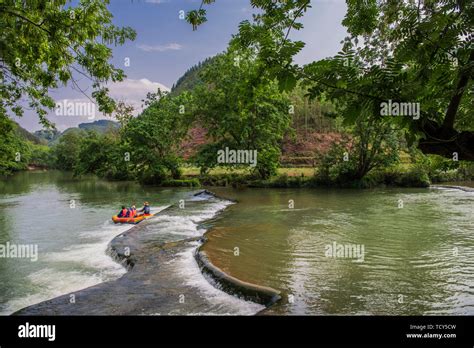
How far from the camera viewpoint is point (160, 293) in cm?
957

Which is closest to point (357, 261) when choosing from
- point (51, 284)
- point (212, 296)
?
point (212, 296)

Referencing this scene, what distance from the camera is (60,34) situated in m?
7.15

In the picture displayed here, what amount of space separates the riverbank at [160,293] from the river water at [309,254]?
220mm

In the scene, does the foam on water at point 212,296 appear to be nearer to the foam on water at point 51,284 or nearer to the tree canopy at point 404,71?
the foam on water at point 51,284

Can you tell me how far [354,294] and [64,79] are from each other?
8.33m

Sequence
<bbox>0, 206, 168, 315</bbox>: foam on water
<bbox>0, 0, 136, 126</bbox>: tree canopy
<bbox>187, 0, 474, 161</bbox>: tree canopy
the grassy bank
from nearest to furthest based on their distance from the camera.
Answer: <bbox>187, 0, 474, 161</bbox>: tree canopy, <bbox>0, 0, 136, 126</bbox>: tree canopy, <bbox>0, 206, 168, 315</bbox>: foam on water, the grassy bank

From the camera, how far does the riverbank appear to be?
8633mm

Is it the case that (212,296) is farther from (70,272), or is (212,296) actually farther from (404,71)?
(404,71)

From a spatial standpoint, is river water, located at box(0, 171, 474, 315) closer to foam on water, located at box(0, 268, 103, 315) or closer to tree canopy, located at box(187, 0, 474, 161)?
foam on water, located at box(0, 268, 103, 315)

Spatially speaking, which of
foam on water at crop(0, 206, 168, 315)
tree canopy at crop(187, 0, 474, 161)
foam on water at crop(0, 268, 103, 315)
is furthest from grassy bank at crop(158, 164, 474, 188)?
tree canopy at crop(187, 0, 474, 161)

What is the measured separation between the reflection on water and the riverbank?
80cm

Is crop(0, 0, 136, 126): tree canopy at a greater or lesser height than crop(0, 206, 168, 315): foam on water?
greater

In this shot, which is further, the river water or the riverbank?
the river water
